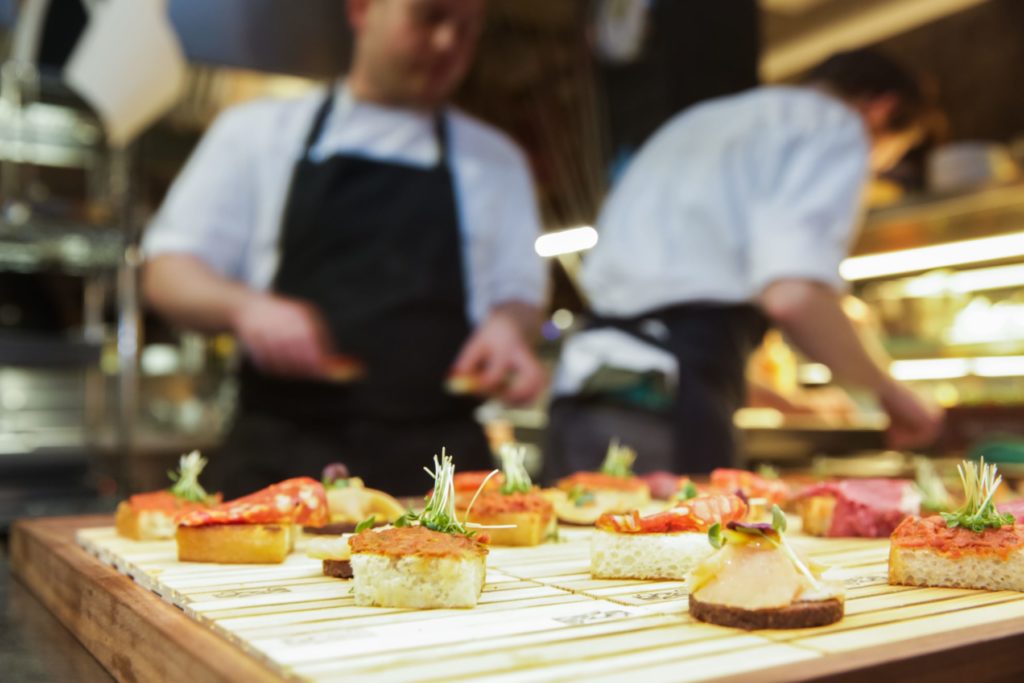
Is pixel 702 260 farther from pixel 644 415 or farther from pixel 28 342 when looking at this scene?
pixel 28 342

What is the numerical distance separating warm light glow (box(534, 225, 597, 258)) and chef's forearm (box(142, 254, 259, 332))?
1800 mm

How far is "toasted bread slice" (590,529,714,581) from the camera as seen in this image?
1580mm

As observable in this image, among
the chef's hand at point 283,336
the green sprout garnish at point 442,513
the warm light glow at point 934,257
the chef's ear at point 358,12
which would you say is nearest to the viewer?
the green sprout garnish at point 442,513

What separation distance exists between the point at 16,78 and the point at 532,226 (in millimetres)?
1970

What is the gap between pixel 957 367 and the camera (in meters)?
5.35

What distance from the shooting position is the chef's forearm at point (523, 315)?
11.1ft

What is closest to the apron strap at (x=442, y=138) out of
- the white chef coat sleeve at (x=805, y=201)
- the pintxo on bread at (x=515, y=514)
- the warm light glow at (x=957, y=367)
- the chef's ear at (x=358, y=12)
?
the chef's ear at (x=358, y=12)

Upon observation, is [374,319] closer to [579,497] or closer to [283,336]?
[283,336]

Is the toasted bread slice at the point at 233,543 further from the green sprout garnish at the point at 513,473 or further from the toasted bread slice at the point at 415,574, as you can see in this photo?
the green sprout garnish at the point at 513,473

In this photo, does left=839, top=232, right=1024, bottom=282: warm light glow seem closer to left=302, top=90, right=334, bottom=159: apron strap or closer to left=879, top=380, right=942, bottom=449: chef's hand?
left=879, top=380, right=942, bottom=449: chef's hand

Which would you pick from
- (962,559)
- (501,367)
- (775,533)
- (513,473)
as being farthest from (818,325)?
(775,533)

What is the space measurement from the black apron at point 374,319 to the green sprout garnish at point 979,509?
1847 millimetres

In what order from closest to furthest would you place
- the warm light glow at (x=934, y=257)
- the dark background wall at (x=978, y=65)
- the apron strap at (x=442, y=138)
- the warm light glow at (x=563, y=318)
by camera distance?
the apron strap at (x=442, y=138) → the warm light glow at (x=563, y=318) → the warm light glow at (x=934, y=257) → the dark background wall at (x=978, y=65)

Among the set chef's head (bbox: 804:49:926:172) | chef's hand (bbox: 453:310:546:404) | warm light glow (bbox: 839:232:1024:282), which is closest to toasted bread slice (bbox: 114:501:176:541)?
chef's hand (bbox: 453:310:546:404)
